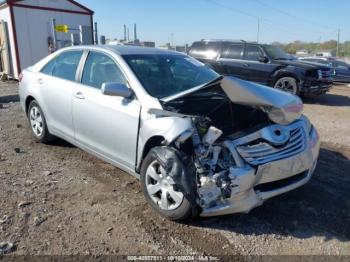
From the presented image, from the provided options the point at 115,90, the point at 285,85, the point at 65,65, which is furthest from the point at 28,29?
the point at 115,90

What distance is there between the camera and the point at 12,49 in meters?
13.7

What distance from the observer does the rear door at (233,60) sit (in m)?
10.9

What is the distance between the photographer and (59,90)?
4.66 m

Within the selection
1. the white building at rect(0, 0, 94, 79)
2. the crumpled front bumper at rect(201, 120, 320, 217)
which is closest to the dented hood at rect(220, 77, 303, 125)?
the crumpled front bumper at rect(201, 120, 320, 217)

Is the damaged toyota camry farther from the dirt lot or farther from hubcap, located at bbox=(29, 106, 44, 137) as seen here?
hubcap, located at bbox=(29, 106, 44, 137)

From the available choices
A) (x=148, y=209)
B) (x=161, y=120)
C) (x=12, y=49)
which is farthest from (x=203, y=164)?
(x=12, y=49)

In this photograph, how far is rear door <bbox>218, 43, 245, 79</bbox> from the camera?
35.8 ft

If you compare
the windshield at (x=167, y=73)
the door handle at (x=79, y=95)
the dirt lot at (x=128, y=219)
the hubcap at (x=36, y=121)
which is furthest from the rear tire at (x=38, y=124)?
the windshield at (x=167, y=73)

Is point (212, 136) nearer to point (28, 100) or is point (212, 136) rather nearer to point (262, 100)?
point (262, 100)

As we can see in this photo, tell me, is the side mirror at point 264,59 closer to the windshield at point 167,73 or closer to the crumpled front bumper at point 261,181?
the windshield at point 167,73

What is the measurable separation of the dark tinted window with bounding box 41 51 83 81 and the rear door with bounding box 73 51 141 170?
0.27m

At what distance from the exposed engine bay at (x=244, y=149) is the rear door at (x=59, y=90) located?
5.65 feet

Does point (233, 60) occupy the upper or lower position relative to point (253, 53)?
lower

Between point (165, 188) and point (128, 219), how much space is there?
1.65ft
